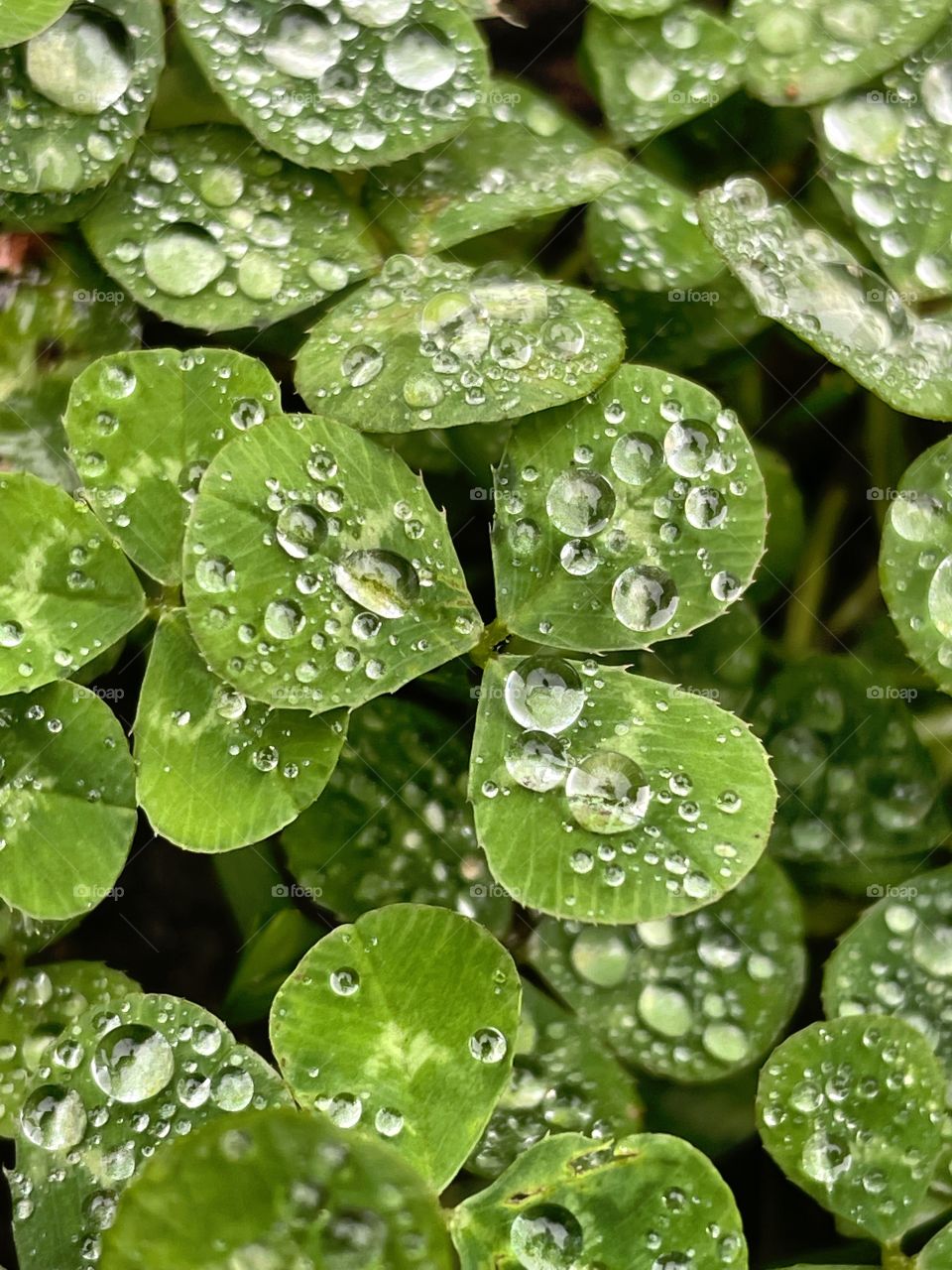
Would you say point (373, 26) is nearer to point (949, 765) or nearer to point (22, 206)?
point (22, 206)

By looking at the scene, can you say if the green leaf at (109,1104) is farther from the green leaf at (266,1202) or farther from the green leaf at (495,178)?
the green leaf at (495,178)

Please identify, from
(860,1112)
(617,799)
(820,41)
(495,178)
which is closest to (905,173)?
(820,41)

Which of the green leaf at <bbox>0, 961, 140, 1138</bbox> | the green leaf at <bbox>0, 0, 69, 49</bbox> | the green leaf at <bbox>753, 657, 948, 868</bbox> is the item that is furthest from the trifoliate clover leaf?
the green leaf at <bbox>0, 961, 140, 1138</bbox>

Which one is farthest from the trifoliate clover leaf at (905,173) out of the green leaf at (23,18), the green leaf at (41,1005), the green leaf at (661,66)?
the green leaf at (41,1005)

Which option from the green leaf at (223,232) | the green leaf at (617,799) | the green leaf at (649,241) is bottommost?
the green leaf at (617,799)

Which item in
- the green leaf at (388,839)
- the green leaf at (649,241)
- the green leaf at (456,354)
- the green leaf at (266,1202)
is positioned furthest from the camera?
the green leaf at (649,241)

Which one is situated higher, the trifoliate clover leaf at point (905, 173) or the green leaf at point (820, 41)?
the green leaf at point (820, 41)

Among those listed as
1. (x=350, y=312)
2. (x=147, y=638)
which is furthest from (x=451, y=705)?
(x=350, y=312)

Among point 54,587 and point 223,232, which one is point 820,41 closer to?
point 223,232
